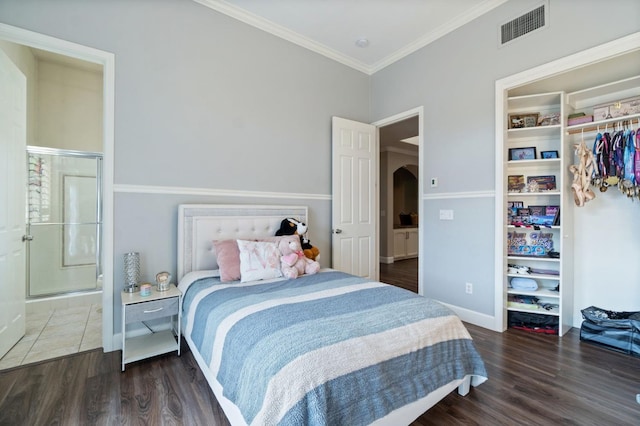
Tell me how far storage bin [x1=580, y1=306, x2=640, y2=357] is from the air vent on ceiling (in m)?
2.65

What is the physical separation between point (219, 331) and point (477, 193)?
8.92 ft

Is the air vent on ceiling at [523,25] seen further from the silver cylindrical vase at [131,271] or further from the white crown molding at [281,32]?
the silver cylindrical vase at [131,271]

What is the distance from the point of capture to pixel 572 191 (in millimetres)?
2842

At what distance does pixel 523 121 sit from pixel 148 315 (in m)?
3.95

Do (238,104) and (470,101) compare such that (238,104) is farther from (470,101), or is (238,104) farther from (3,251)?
(470,101)

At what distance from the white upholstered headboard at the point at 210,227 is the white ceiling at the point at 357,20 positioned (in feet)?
6.63

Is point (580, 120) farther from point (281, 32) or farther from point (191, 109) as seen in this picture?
point (191, 109)

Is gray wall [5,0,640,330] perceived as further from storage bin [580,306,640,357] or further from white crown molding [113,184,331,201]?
storage bin [580,306,640,357]

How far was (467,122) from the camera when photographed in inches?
119

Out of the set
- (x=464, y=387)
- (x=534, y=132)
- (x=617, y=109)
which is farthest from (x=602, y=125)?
(x=464, y=387)

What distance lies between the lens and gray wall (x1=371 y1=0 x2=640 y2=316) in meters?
2.50

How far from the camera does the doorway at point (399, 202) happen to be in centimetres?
570

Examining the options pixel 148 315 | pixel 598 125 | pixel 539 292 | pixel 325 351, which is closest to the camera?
pixel 325 351

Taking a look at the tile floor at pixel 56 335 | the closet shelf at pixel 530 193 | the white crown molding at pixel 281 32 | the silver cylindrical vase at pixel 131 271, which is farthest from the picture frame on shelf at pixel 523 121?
the tile floor at pixel 56 335
